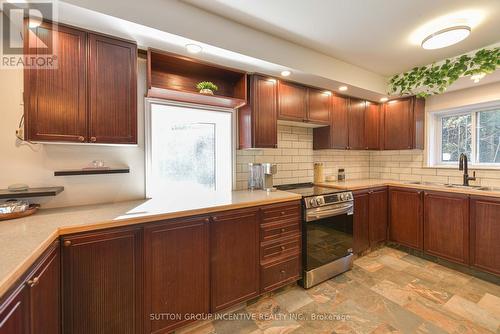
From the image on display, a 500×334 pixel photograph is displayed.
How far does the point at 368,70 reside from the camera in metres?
2.84

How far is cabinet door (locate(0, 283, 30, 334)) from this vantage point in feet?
2.40

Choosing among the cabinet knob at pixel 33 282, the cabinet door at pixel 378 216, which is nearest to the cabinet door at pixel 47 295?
the cabinet knob at pixel 33 282

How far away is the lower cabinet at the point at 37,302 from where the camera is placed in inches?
30.4

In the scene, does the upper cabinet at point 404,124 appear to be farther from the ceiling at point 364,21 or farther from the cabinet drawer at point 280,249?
the cabinet drawer at point 280,249

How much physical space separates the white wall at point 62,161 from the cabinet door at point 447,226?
3396mm

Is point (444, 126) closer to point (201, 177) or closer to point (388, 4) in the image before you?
point (388, 4)

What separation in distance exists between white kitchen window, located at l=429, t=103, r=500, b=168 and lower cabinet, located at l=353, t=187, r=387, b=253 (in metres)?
1.11

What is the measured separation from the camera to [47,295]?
1.06 metres

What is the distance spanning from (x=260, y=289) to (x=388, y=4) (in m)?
2.61

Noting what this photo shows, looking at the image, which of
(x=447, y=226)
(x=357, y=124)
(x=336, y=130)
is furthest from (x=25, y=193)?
(x=447, y=226)

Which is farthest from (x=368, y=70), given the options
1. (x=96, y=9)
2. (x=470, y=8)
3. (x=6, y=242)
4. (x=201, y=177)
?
(x=6, y=242)

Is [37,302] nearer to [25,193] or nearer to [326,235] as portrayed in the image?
[25,193]

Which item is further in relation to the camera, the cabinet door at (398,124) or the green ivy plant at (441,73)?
the cabinet door at (398,124)

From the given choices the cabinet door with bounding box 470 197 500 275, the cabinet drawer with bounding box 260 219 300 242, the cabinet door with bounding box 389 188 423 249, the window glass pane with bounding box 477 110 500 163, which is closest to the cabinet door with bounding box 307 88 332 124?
the cabinet drawer with bounding box 260 219 300 242
